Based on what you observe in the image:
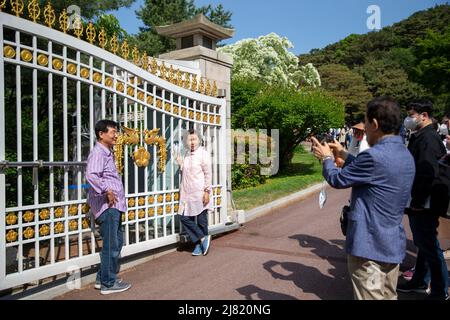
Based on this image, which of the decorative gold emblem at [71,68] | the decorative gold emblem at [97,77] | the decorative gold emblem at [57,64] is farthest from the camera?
the decorative gold emblem at [97,77]

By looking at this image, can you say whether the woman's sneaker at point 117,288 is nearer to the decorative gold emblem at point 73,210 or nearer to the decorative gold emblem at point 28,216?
the decorative gold emblem at point 73,210

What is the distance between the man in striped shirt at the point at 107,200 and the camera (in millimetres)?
3512

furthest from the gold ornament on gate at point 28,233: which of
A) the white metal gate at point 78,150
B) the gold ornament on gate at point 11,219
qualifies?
the gold ornament on gate at point 11,219

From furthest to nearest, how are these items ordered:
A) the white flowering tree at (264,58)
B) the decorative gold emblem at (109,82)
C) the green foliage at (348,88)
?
the green foliage at (348,88)
the white flowering tree at (264,58)
the decorative gold emblem at (109,82)

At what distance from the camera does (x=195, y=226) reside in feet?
16.2

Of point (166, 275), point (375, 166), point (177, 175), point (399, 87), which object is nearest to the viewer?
point (375, 166)

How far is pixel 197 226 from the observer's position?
498cm

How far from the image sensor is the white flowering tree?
80.9ft

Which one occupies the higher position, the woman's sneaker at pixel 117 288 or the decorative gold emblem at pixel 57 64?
the decorative gold emblem at pixel 57 64

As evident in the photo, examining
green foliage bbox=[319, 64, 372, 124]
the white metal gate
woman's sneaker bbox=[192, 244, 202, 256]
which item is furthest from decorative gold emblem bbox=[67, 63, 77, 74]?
green foliage bbox=[319, 64, 372, 124]

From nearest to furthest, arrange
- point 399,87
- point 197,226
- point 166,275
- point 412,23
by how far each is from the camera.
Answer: point 166,275 < point 197,226 < point 399,87 < point 412,23

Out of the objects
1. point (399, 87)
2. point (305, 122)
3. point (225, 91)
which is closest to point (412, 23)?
point (399, 87)
